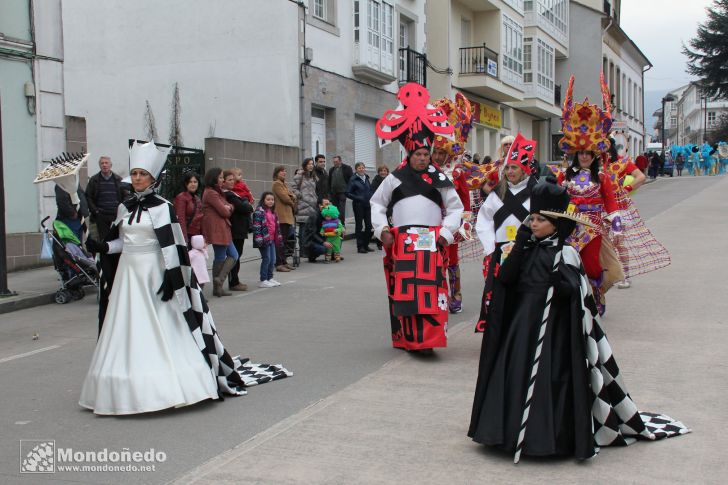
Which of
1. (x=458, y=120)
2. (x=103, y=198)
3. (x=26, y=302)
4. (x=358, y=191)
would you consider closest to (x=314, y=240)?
(x=358, y=191)

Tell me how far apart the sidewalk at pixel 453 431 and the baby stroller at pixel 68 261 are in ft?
17.9

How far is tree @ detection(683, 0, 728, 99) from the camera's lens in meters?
60.7

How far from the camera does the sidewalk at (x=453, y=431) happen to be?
14.7ft

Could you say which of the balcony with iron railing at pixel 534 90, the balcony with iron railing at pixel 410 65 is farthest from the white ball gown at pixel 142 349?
the balcony with iron railing at pixel 534 90

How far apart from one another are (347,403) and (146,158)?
2.37 m

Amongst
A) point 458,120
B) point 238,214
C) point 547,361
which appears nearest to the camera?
point 547,361

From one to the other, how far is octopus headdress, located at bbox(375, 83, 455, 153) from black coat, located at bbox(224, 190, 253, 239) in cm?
488

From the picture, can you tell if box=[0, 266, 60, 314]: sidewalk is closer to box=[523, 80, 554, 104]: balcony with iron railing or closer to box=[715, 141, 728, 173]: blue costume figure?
box=[523, 80, 554, 104]: balcony with iron railing

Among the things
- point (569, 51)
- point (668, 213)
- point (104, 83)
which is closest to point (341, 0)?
point (104, 83)

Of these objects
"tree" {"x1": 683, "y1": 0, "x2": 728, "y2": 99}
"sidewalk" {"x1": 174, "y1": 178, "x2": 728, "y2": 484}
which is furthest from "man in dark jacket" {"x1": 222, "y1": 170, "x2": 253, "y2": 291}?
"tree" {"x1": 683, "y1": 0, "x2": 728, "y2": 99}

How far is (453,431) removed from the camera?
5207 millimetres

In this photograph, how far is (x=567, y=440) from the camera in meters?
4.55

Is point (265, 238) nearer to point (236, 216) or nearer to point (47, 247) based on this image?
point (236, 216)

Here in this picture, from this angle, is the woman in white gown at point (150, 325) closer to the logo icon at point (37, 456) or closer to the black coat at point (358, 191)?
the logo icon at point (37, 456)
